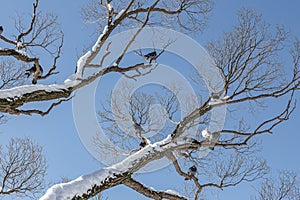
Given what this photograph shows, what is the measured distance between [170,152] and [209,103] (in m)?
1.33

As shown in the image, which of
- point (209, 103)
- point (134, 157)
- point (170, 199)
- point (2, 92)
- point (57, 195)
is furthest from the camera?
point (209, 103)

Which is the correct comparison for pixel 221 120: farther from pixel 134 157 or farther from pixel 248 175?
pixel 134 157

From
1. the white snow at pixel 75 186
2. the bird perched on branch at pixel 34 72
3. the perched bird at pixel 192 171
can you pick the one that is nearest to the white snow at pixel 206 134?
the perched bird at pixel 192 171

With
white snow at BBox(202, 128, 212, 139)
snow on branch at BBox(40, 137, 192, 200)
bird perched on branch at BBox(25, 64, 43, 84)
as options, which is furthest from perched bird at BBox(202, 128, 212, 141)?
bird perched on branch at BBox(25, 64, 43, 84)

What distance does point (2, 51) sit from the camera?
19.0 ft

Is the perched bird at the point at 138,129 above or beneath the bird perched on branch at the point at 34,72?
beneath

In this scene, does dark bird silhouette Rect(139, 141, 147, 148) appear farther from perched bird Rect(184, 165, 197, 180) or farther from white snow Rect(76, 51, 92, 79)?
white snow Rect(76, 51, 92, 79)

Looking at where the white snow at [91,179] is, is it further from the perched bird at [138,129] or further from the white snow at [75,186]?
the perched bird at [138,129]

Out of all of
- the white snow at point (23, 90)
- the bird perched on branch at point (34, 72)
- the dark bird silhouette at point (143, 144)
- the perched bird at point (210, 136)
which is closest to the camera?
the white snow at point (23, 90)

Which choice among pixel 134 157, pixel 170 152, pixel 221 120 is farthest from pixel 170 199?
pixel 221 120

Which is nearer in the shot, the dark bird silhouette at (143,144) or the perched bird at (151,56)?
the perched bird at (151,56)

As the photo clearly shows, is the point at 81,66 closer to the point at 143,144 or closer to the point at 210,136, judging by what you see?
the point at 143,144

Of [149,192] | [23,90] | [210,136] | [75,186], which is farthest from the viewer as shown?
[210,136]

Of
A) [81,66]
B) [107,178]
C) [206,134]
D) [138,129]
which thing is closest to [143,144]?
[138,129]
